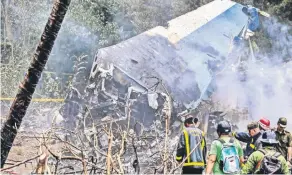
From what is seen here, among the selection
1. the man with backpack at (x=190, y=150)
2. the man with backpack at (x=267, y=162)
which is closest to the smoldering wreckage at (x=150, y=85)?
the man with backpack at (x=190, y=150)

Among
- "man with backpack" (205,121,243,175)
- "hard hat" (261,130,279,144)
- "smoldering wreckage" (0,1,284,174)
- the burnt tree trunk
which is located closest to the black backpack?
"hard hat" (261,130,279,144)

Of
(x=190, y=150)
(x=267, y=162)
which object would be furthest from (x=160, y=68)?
(x=267, y=162)

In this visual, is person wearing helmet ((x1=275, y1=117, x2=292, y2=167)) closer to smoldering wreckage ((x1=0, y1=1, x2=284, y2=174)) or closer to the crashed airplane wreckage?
smoldering wreckage ((x1=0, y1=1, x2=284, y2=174))

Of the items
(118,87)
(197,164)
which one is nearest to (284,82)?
(118,87)

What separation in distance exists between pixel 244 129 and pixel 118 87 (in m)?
3.11

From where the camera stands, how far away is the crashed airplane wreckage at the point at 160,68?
36.7 feet

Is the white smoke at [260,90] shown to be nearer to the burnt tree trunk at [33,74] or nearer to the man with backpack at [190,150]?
the man with backpack at [190,150]

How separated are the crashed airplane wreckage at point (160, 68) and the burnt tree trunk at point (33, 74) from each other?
476 cm

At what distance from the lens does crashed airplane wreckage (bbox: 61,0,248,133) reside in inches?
440

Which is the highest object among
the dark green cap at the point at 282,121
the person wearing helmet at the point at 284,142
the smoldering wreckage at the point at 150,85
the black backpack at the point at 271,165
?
the smoldering wreckage at the point at 150,85

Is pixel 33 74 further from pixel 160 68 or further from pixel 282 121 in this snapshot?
pixel 160 68

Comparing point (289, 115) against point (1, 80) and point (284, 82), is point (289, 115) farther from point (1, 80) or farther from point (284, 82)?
point (1, 80)

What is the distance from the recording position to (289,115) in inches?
468

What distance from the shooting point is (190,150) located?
18.2 ft
